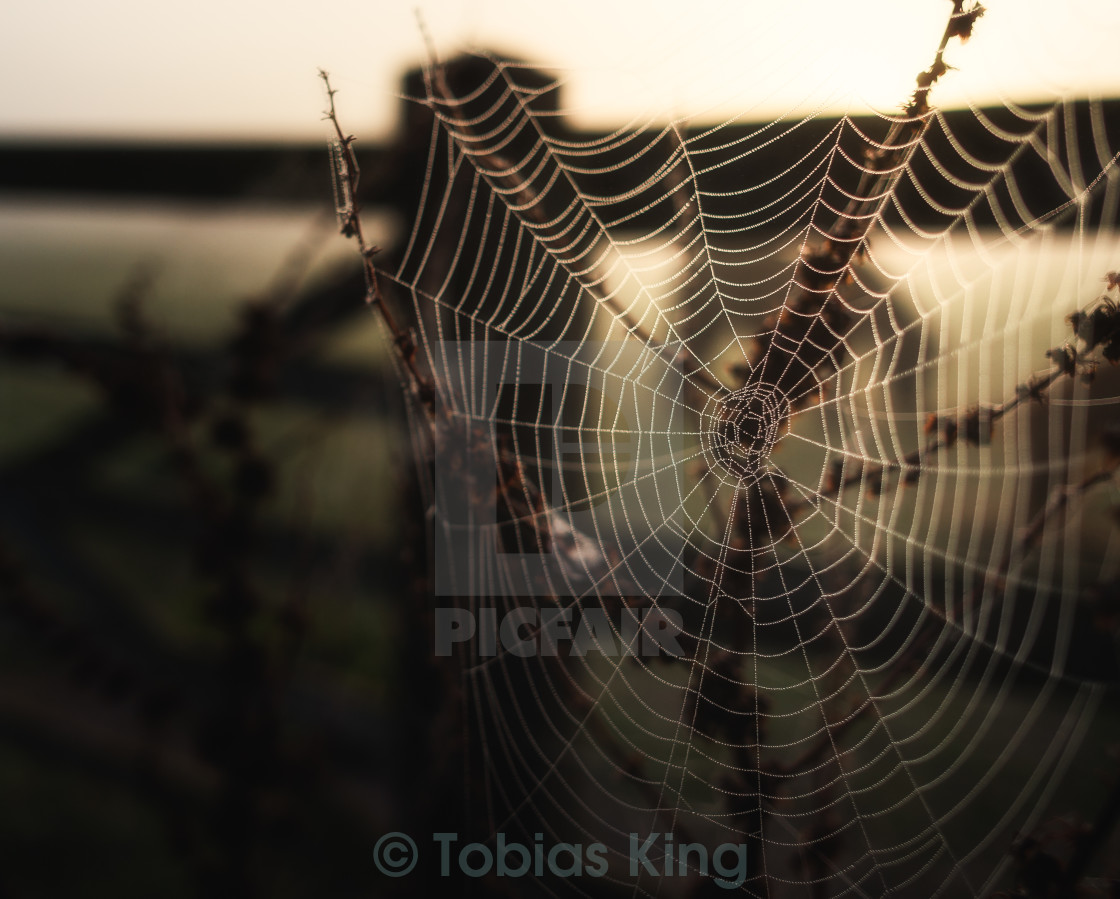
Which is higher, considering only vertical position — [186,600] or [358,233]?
[358,233]

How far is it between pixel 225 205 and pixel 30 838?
191 centimetres

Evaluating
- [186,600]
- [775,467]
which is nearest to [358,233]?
[775,467]

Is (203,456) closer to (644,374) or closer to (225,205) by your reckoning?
(225,205)

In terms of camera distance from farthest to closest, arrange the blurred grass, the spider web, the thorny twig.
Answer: the blurred grass → the spider web → the thorny twig

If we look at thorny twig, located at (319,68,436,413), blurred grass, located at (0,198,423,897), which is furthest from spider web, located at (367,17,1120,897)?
blurred grass, located at (0,198,423,897)

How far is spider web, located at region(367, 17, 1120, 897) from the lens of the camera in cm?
81

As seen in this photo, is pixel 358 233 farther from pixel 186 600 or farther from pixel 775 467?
pixel 186 600

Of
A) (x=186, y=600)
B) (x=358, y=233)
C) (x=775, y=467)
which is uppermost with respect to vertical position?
(x=358, y=233)

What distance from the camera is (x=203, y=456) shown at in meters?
2.35

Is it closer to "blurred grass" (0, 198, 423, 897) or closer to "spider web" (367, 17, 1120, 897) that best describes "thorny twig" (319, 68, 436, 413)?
"spider web" (367, 17, 1120, 897)

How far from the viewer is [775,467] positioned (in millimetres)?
1211

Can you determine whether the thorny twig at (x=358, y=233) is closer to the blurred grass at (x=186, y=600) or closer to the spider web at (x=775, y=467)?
the spider web at (x=775, y=467)

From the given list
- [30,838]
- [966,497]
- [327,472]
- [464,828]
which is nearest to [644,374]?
[966,497]

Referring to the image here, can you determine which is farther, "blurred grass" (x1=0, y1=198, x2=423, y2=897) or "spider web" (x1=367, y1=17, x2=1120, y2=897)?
"blurred grass" (x1=0, y1=198, x2=423, y2=897)
